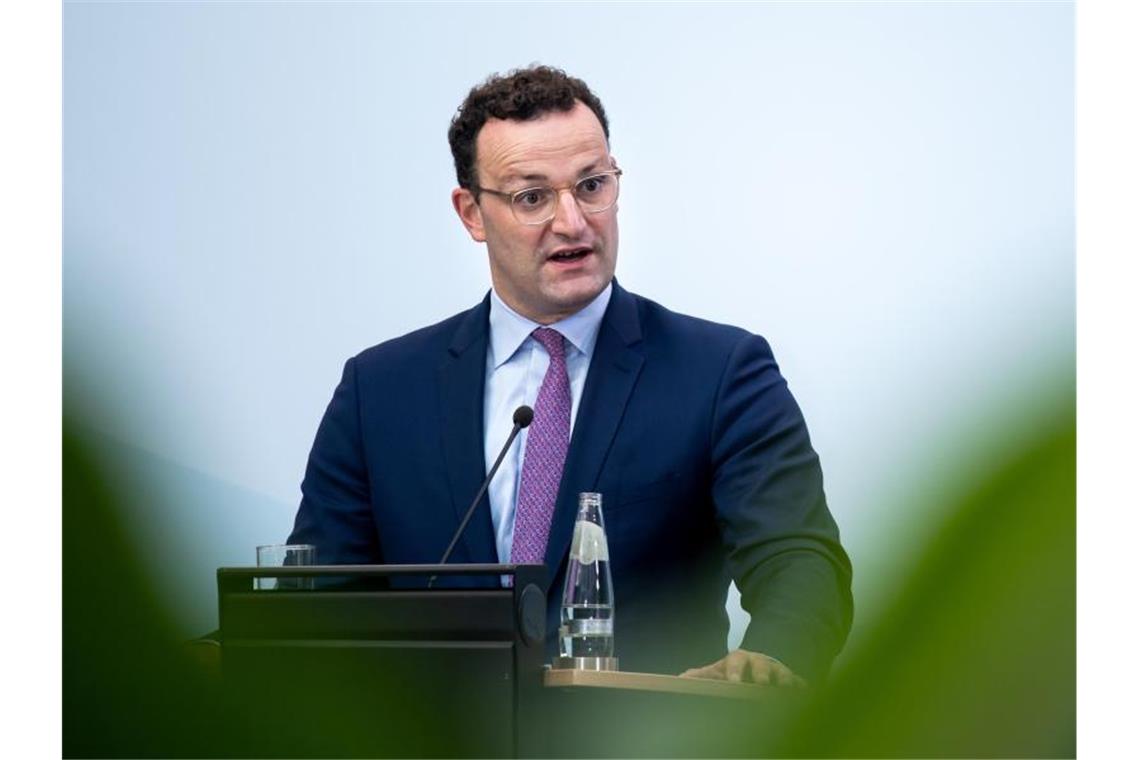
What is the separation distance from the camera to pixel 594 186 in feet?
12.8

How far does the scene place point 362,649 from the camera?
2893mm

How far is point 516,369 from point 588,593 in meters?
0.92

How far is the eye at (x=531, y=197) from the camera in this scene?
392 centimetres

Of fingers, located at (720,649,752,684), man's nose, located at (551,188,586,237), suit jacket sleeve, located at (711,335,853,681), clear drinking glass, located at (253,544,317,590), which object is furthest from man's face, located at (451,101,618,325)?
fingers, located at (720,649,752,684)

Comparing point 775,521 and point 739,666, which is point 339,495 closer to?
point 775,521

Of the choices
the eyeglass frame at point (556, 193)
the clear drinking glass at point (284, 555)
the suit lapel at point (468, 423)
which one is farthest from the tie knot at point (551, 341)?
the clear drinking glass at point (284, 555)

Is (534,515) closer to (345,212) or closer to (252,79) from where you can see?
(345,212)

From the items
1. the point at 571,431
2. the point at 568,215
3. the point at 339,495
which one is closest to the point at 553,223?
the point at 568,215

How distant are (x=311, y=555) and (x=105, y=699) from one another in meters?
1.63

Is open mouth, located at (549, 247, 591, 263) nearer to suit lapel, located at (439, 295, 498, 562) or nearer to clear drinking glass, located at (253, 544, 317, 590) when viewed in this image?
suit lapel, located at (439, 295, 498, 562)

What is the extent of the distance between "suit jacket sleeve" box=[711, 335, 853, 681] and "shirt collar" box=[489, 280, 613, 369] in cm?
34

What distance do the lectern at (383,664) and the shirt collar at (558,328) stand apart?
1087 millimetres

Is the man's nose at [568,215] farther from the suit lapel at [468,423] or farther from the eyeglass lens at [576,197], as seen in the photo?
the suit lapel at [468,423]

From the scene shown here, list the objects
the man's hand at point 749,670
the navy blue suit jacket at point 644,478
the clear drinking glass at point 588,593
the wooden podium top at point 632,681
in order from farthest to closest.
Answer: the navy blue suit jacket at point 644,478 < the clear drinking glass at point 588,593 < the man's hand at point 749,670 < the wooden podium top at point 632,681
